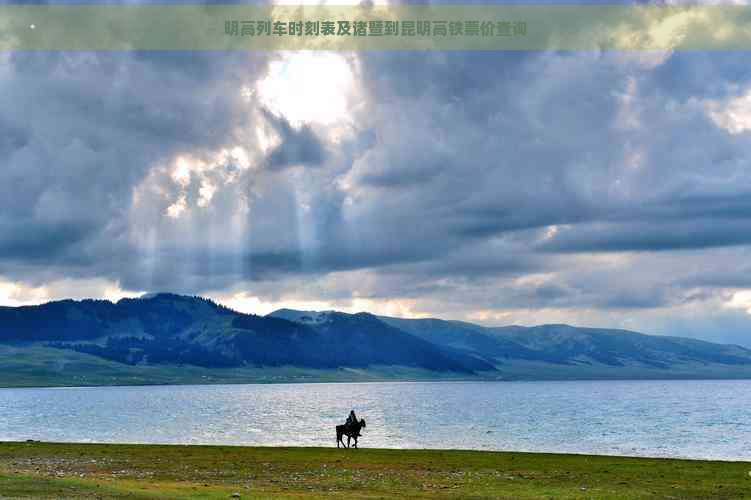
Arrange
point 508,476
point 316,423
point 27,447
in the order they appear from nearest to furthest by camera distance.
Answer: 1. point 508,476
2. point 27,447
3. point 316,423

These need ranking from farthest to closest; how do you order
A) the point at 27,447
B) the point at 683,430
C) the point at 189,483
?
the point at 683,430 → the point at 27,447 → the point at 189,483

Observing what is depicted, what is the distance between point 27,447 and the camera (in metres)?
78.7

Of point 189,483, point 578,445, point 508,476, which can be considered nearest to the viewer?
point 189,483

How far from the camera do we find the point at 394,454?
7281 centimetres

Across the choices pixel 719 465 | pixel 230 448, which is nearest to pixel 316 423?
pixel 230 448

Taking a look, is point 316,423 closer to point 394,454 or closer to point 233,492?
point 394,454

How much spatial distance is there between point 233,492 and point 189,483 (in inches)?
315

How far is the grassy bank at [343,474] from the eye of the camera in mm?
44594

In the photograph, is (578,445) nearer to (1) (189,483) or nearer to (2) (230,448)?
(2) (230,448)

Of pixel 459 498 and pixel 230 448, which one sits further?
pixel 230 448

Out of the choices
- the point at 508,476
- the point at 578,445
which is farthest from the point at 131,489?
the point at 578,445

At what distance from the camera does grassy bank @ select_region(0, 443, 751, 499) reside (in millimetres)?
44594

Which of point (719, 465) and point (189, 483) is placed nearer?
point (189, 483)

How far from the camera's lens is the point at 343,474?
56.0 m
